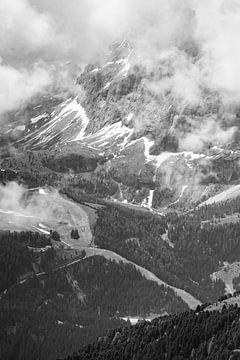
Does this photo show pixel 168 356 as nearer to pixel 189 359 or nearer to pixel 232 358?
pixel 189 359

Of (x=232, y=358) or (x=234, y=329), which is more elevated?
(x=234, y=329)

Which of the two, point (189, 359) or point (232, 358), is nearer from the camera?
point (232, 358)

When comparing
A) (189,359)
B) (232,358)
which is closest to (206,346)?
(189,359)

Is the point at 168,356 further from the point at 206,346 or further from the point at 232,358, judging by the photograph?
the point at 232,358

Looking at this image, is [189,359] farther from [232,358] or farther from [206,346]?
[232,358]

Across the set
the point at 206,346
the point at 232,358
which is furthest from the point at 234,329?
the point at 232,358

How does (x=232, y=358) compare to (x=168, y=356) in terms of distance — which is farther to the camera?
(x=168, y=356)

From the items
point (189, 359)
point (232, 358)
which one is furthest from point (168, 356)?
point (232, 358)
